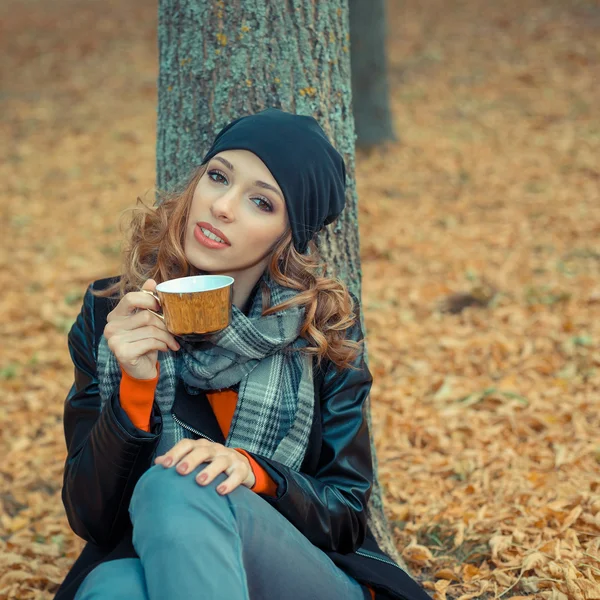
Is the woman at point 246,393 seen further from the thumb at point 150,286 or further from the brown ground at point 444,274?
the brown ground at point 444,274

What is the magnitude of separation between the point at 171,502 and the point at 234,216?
0.87 meters

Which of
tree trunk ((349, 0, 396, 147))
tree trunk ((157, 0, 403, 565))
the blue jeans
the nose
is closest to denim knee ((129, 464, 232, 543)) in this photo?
the blue jeans

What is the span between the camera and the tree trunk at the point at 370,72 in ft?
28.8

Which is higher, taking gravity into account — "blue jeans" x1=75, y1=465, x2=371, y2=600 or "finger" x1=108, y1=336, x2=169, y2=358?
"finger" x1=108, y1=336, x2=169, y2=358

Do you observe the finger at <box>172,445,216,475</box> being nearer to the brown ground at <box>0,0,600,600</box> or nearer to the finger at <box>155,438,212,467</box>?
the finger at <box>155,438,212,467</box>

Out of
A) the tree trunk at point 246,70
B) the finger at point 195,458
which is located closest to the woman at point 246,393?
the finger at point 195,458

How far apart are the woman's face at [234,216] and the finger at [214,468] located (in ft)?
1.97

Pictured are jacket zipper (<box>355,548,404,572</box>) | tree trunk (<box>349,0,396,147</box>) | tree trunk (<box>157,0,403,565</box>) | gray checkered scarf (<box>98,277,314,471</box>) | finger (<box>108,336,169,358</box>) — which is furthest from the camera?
tree trunk (<box>349,0,396,147</box>)

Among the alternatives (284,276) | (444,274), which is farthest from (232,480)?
(444,274)

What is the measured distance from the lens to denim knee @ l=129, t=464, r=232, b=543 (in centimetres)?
194

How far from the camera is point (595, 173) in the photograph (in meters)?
7.78

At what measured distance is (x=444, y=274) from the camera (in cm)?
597

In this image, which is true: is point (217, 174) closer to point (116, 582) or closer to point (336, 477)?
point (336, 477)

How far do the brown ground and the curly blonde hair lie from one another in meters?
1.11
